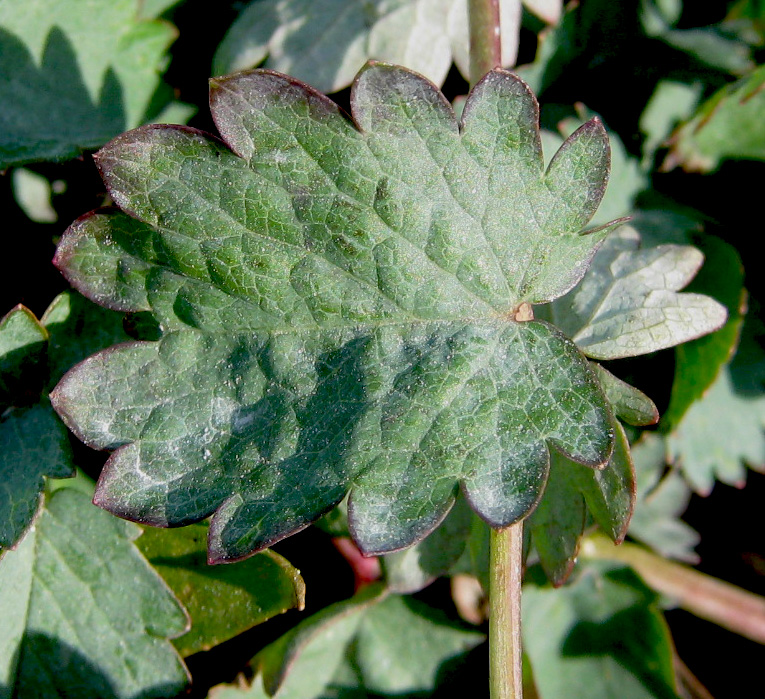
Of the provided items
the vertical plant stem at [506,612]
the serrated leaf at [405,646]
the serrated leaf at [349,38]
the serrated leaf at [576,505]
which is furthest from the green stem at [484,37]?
the serrated leaf at [405,646]

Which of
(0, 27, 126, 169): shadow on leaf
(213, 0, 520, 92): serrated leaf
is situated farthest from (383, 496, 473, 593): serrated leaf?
(0, 27, 126, 169): shadow on leaf

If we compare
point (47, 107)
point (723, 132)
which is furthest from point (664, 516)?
point (47, 107)

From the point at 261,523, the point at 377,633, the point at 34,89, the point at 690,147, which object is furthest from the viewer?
the point at 690,147

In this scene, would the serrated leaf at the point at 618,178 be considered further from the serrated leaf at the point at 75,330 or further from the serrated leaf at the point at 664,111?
the serrated leaf at the point at 75,330

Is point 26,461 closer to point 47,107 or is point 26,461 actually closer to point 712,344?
point 47,107

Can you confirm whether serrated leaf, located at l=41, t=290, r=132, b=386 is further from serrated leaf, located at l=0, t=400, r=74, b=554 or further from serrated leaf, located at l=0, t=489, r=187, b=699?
serrated leaf, located at l=0, t=489, r=187, b=699

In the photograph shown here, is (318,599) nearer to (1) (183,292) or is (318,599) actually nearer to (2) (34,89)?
(1) (183,292)

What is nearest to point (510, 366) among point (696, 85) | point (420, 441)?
point (420, 441)
